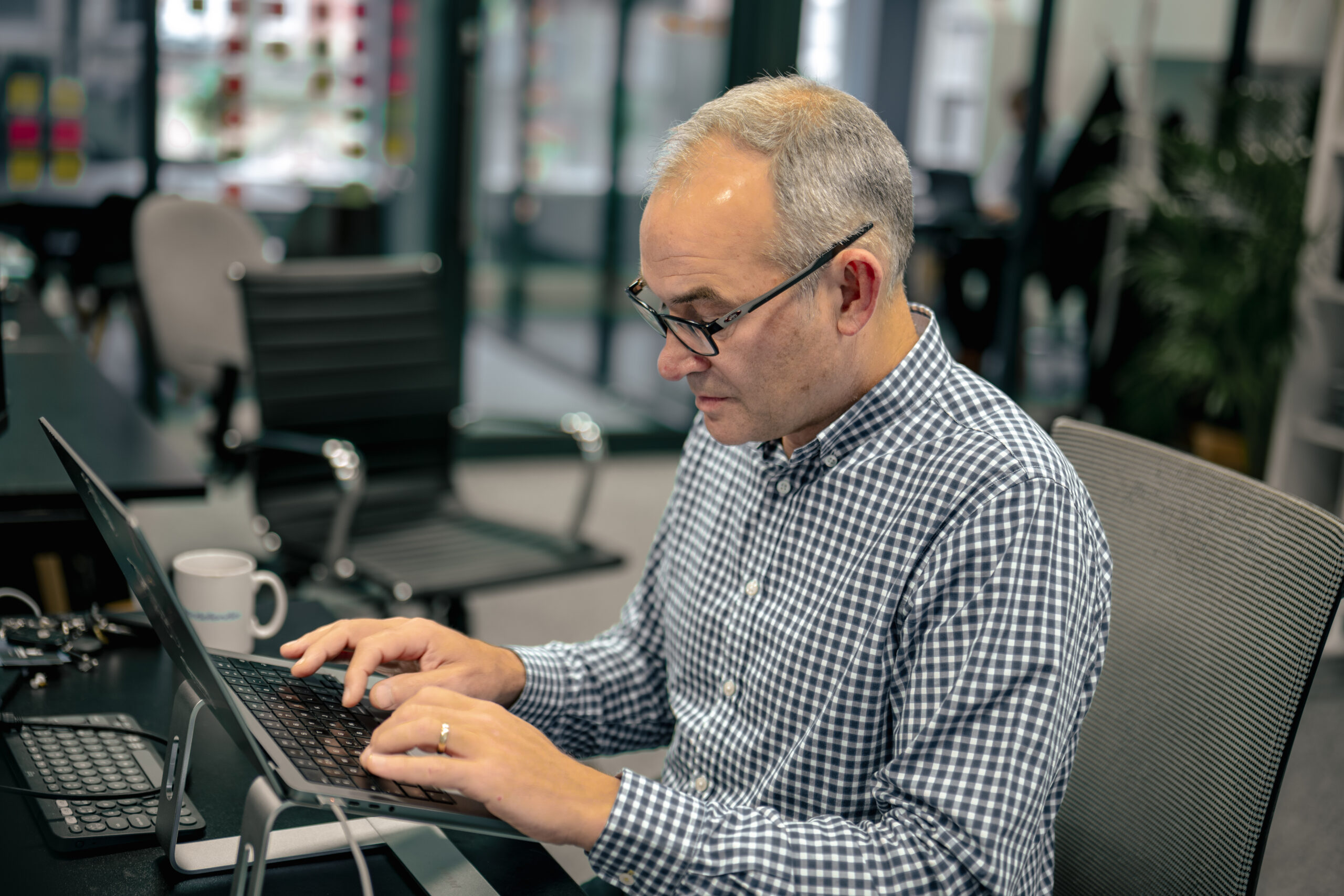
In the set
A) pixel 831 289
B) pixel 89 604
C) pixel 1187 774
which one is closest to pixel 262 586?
pixel 89 604

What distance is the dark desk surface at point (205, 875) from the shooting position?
0.93 m

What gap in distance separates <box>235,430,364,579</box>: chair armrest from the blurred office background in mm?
671

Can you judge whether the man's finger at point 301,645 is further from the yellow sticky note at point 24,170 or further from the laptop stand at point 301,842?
the yellow sticky note at point 24,170

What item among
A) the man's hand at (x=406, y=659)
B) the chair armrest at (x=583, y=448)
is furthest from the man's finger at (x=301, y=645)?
the chair armrest at (x=583, y=448)

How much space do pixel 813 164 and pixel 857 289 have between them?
116mm

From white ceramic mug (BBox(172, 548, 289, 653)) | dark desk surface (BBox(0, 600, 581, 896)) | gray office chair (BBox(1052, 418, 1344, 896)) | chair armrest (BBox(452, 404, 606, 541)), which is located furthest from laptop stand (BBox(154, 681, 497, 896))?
chair armrest (BBox(452, 404, 606, 541))

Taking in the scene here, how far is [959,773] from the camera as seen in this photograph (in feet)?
3.10

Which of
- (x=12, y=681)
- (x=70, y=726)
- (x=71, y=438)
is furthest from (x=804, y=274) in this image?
(x=71, y=438)

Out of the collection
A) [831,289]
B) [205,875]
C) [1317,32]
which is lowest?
[205,875]

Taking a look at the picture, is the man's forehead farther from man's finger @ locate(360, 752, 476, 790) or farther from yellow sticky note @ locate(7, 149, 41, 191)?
yellow sticky note @ locate(7, 149, 41, 191)

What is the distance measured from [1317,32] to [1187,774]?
5.07 meters

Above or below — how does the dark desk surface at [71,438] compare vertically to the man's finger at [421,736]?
below

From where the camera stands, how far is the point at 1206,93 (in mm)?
5094

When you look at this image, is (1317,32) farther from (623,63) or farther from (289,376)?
(289,376)
